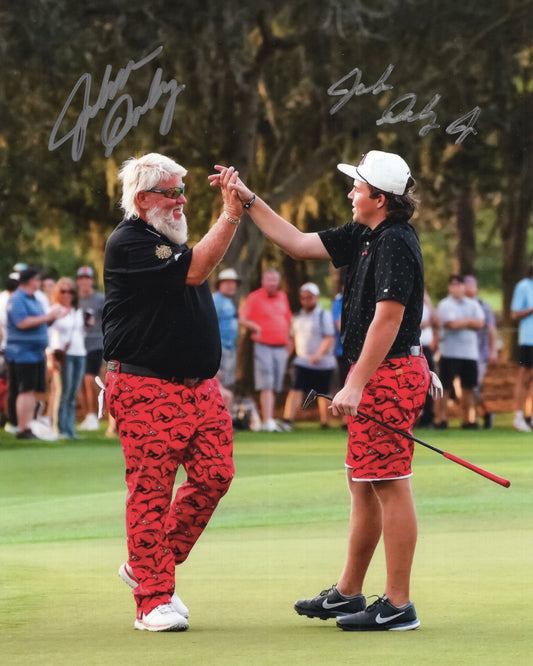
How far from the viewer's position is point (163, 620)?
5930mm

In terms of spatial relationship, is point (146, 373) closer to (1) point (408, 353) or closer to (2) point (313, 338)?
(1) point (408, 353)

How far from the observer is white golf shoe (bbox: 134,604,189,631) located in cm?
592

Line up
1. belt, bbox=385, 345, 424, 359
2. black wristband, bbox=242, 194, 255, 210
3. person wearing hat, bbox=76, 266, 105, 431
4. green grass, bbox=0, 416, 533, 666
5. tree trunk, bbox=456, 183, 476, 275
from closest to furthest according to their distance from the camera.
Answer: green grass, bbox=0, 416, 533, 666 → belt, bbox=385, 345, 424, 359 → black wristband, bbox=242, 194, 255, 210 → person wearing hat, bbox=76, 266, 105, 431 → tree trunk, bbox=456, 183, 476, 275

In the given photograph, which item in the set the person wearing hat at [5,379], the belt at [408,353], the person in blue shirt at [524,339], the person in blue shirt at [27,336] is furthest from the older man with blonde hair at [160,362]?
the person in blue shirt at [524,339]

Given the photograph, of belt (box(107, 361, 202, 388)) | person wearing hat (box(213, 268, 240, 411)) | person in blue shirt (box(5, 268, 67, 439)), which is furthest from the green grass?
person wearing hat (box(213, 268, 240, 411))

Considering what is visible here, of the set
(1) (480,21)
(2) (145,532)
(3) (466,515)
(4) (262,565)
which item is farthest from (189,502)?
(1) (480,21)

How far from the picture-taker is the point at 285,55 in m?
21.1

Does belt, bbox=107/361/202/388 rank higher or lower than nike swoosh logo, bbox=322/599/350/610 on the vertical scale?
higher

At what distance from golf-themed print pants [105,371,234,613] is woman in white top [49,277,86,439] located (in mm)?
10212

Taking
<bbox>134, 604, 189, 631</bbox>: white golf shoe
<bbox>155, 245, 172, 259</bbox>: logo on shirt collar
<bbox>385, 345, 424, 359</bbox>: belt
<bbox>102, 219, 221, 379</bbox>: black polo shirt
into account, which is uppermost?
<bbox>155, 245, 172, 259</bbox>: logo on shirt collar

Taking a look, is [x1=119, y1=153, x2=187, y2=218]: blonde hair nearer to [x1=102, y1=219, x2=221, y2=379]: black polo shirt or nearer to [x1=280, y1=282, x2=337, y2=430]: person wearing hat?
[x1=102, y1=219, x2=221, y2=379]: black polo shirt
